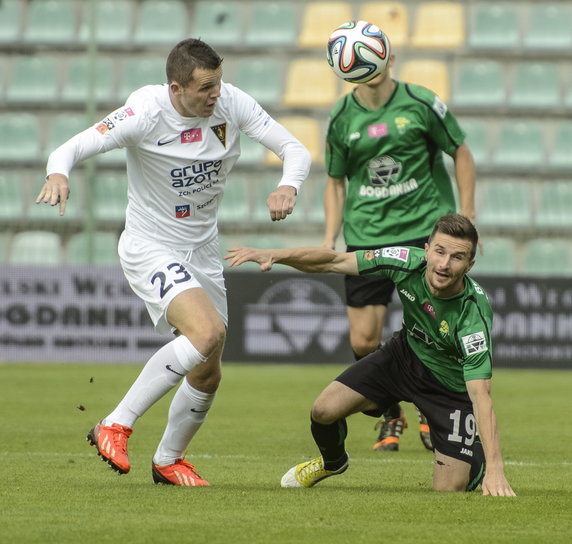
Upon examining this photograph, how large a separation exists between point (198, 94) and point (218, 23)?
16.0 metres

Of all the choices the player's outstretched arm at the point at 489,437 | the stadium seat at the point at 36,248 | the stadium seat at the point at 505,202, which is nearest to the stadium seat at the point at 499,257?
the stadium seat at the point at 505,202

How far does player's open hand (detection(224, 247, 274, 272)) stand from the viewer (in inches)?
206

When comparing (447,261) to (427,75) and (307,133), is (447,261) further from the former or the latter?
(427,75)

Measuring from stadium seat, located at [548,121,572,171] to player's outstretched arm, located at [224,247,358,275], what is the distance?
1436cm

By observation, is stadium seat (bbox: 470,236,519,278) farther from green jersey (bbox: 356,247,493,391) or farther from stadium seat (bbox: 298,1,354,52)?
green jersey (bbox: 356,247,493,391)

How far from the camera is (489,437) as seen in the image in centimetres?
520

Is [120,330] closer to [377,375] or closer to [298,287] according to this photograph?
[298,287]

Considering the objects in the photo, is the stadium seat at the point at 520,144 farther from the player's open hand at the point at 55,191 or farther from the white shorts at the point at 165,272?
the player's open hand at the point at 55,191

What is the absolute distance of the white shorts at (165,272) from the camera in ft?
18.7

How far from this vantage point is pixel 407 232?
26.1 ft

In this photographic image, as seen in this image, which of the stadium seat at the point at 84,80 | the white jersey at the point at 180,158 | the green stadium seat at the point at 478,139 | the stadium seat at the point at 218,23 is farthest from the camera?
the stadium seat at the point at 218,23

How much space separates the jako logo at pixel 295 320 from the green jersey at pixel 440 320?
894cm

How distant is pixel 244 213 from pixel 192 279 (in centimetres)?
1328

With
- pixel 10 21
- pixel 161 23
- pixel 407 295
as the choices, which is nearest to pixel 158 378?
pixel 407 295
